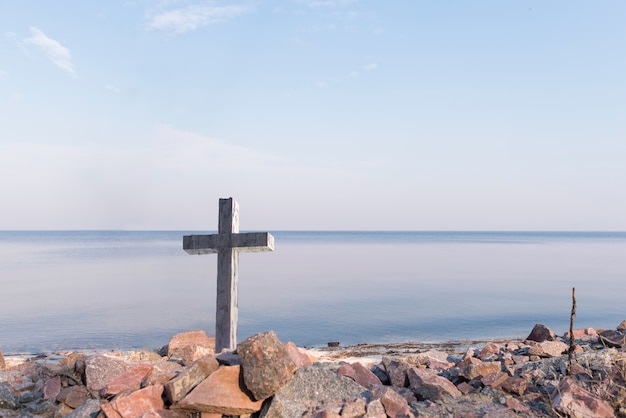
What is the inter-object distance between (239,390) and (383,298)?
23.7 m

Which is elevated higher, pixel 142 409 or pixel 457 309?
pixel 142 409

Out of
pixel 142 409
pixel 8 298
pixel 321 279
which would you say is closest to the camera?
pixel 142 409

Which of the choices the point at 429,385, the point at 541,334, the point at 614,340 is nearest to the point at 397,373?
the point at 429,385

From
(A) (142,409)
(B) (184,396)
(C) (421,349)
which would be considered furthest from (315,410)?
(C) (421,349)

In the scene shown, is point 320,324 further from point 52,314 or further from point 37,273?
point 37,273

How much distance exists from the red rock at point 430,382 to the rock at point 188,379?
7.20 ft

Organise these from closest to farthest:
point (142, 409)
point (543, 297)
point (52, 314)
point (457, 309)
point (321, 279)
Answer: point (142, 409)
point (52, 314)
point (457, 309)
point (543, 297)
point (321, 279)

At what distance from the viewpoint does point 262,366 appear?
5.27 meters

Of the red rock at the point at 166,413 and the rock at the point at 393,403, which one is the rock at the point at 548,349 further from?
the red rock at the point at 166,413

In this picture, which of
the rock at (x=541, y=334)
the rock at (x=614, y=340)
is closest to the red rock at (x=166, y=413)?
the rock at (x=614, y=340)

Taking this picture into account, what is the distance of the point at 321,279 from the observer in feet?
124

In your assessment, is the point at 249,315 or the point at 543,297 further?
the point at 543,297

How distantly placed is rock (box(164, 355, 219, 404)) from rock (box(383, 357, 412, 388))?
2.08 m

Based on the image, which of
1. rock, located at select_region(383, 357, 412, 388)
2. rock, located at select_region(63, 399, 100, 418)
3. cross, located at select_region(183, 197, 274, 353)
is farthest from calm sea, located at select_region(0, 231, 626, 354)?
rock, located at select_region(63, 399, 100, 418)
